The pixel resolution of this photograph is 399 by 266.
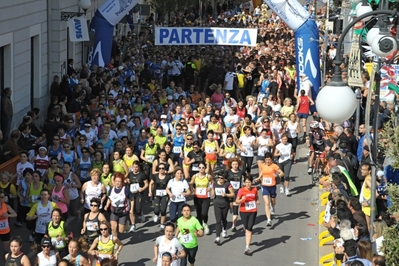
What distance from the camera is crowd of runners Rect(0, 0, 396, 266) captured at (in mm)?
14273

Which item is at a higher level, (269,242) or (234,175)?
(234,175)

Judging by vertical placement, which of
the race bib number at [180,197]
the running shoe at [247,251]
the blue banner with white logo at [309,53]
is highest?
the blue banner with white logo at [309,53]

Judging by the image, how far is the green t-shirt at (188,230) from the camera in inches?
558

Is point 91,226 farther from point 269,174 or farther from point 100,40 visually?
point 100,40

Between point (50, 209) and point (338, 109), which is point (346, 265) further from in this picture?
point (50, 209)

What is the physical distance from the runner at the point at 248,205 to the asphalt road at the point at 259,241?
1.22 feet

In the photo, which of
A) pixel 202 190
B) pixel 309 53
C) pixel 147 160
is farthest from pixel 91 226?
pixel 309 53

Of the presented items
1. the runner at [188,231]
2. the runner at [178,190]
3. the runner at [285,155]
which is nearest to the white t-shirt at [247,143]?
the runner at [285,155]

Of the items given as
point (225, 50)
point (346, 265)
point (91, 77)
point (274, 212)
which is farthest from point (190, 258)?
point (225, 50)

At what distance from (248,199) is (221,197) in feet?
2.20

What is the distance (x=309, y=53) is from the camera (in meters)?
26.8

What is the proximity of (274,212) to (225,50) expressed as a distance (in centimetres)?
1862

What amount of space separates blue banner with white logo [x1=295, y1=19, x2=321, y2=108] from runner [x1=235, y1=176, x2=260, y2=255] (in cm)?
1118

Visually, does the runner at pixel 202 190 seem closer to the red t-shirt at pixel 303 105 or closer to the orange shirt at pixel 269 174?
the orange shirt at pixel 269 174
